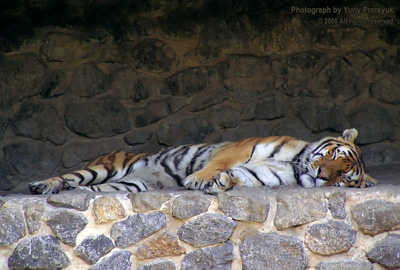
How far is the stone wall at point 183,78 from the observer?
203 inches

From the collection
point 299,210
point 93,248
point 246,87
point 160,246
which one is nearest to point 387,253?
point 299,210

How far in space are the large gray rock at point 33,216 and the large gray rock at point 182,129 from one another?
167cm

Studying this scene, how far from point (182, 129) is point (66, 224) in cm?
174

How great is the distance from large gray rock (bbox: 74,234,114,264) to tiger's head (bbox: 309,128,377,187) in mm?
1496

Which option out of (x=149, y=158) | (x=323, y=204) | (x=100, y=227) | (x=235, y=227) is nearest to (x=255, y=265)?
(x=235, y=227)

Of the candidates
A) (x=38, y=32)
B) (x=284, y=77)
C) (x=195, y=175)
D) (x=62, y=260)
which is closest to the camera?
(x=62, y=260)

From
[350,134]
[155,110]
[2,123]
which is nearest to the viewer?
[350,134]

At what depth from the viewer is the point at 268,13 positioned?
5406 mm

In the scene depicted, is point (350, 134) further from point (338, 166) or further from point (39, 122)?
point (39, 122)

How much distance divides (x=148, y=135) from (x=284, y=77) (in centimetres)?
124

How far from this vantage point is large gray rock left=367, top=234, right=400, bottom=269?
3.90 metres

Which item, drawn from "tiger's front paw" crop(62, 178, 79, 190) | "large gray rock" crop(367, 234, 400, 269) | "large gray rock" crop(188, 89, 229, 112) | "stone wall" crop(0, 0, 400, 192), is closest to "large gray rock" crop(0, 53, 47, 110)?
"stone wall" crop(0, 0, 400, 192)

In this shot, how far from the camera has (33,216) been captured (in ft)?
12.8

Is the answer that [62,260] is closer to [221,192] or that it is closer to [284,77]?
[221,192]
